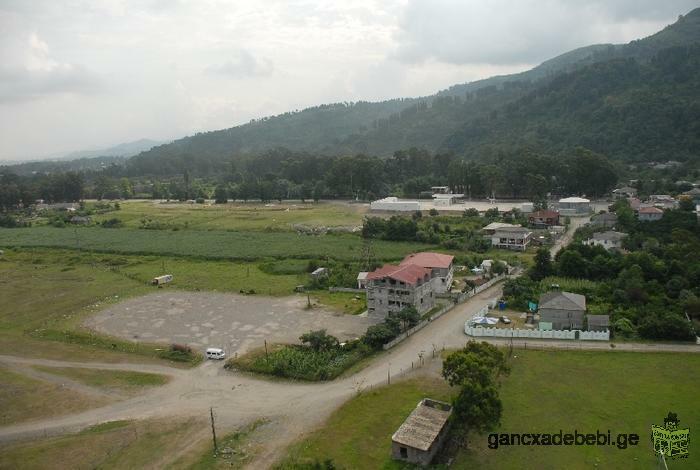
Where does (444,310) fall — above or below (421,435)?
below

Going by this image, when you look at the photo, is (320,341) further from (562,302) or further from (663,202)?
(663,202)

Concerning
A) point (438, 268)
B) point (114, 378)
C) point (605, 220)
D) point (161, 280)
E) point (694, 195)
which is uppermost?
point (694, 195)

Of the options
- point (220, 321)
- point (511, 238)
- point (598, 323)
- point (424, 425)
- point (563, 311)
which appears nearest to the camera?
point (424, 425)

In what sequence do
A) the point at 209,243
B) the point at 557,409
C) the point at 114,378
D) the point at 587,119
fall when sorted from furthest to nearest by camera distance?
the point at 587,119 < the point at 209,243 < the point at 114,378 < the point at 557,409

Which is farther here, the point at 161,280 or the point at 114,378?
the point at 161,280

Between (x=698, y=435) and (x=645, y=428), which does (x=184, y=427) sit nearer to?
(x=645, y=428)

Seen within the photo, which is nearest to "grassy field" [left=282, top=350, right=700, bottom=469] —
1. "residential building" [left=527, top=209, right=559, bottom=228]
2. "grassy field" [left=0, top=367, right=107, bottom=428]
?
"grassy field" [left=0, top=367, right=107, bottom=428]

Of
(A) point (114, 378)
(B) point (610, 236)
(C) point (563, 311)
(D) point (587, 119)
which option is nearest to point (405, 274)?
(C) point (563, 311)
